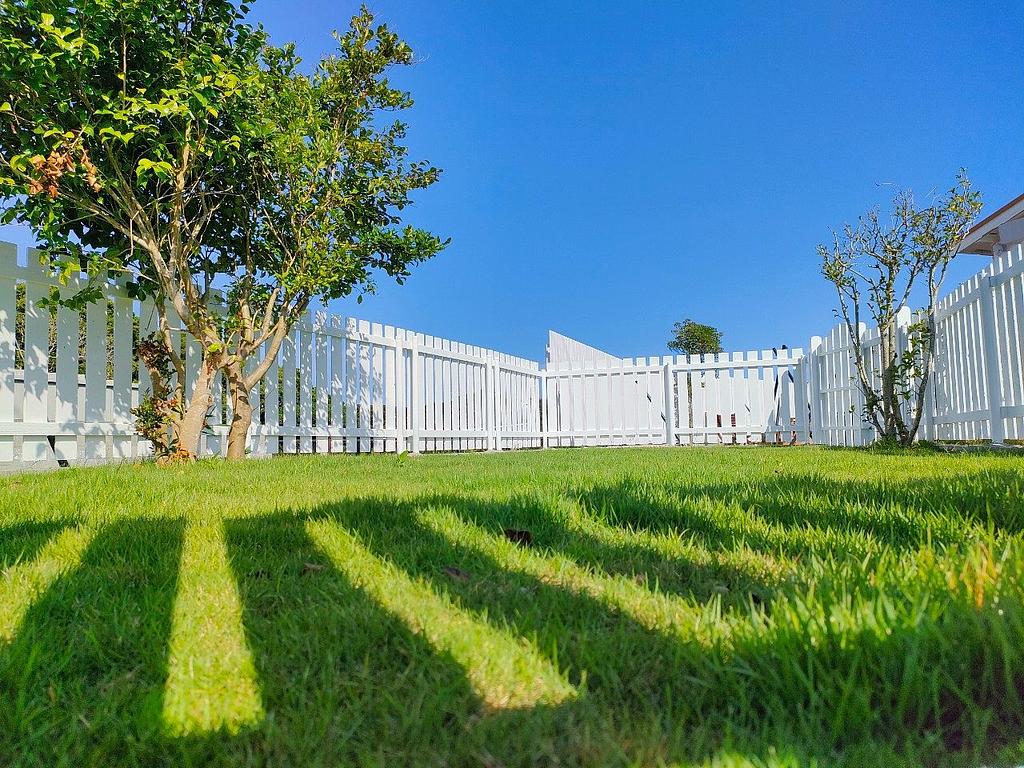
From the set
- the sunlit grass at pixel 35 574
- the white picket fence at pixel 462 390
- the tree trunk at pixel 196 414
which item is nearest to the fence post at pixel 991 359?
the white picket fence at pixel 462 390

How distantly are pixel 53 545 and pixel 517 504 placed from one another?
1.66 metres

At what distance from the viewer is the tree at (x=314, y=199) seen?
6.43 meters

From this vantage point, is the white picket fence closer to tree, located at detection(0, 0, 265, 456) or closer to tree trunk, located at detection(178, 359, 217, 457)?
tree, located at detection(0, 0, 265, 456)

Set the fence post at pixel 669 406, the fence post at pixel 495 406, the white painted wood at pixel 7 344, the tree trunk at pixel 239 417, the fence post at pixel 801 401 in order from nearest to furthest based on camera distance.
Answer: the white painted wood at pixel 7 344 → the tree trunk at pixel 239 417 → the fence post at pixel 495 406 → the fence post at pixel 801 401 → the fence post at pixel 669 406

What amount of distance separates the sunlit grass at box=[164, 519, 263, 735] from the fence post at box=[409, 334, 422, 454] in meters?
7.74

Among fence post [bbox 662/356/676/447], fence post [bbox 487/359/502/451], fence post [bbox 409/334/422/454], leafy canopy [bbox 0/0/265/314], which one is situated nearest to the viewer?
leafy canopy [bbox 0/0/265/314]

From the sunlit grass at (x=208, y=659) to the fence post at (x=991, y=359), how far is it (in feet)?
24.0

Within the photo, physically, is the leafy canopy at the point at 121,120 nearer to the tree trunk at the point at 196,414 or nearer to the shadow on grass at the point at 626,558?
the tree trunk at the point at 196,414

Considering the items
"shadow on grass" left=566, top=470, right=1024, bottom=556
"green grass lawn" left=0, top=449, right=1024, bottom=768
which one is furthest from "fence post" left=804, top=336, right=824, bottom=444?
"green grass lawn" left=0, top=449, right=1024, bottom=768

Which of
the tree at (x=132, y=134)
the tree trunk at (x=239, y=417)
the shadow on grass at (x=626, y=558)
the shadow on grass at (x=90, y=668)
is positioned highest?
the tree at (x=132, y=134)

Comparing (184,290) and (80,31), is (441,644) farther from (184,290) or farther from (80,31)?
(184,290)

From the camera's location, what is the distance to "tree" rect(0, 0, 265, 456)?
475 centimetres

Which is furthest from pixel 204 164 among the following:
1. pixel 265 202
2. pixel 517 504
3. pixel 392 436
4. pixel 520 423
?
pixel 520 423

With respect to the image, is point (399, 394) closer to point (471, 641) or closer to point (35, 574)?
point (35, 574)
